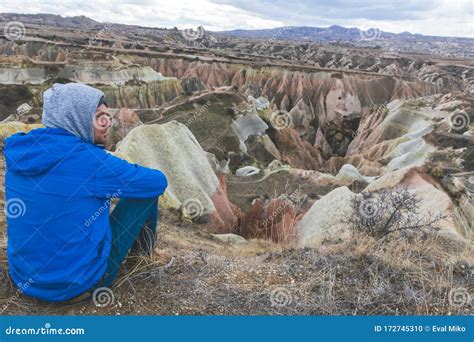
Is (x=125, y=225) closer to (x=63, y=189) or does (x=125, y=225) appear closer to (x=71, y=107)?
(x=63, y=189)

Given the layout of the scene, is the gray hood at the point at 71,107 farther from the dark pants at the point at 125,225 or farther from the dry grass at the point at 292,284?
the dry grass at the point at 292,284

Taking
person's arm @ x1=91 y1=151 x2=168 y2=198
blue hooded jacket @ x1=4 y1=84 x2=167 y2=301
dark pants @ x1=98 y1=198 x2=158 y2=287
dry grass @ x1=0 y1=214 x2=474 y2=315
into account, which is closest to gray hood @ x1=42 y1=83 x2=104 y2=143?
blue hooded jacket @ x1=4 y1=84 x2=167 y2=301

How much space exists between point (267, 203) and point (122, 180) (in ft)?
23.3

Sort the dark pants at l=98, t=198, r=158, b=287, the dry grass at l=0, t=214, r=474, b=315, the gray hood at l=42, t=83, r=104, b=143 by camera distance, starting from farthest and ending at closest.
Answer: the dry grass at l=0, t=214, r=474, b=315 → the dark pants at l=98, t=198, r=158, b=287 → the gray hood at l=42, t=83, r=104, b=143

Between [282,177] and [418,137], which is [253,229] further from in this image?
[418,137]

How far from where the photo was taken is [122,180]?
2598 millimetres

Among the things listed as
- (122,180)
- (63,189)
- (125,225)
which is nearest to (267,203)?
(125,225)

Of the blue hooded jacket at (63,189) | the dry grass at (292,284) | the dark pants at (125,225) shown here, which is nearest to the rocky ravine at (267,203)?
the dry grass at (292,284)

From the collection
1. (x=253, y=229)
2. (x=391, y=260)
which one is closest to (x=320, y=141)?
(x=253, y=229)

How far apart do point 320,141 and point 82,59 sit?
15628 millimetres

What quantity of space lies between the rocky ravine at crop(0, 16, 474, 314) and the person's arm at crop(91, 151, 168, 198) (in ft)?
2.34

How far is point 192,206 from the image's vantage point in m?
7.29

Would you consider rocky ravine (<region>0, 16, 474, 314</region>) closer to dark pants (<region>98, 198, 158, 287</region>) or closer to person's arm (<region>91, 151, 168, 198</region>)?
dark pants (<region>98, 198, 158, 287</region>)

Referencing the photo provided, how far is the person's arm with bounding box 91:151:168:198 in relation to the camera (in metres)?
2.56
